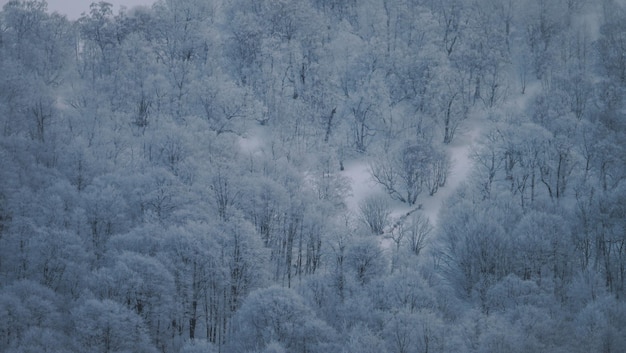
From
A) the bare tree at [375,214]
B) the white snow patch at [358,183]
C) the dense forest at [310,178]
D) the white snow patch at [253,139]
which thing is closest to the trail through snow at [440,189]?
the white snow patch at [358,183]

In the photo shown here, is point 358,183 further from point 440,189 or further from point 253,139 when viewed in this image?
point 253,139

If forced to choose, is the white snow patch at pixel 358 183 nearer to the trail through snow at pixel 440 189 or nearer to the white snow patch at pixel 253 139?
the trail through snow at pixel 440 189

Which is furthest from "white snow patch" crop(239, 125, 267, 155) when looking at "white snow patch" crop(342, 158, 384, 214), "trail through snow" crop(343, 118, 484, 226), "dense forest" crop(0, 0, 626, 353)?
"trail through snow" crop(343, 118, 484, 226)

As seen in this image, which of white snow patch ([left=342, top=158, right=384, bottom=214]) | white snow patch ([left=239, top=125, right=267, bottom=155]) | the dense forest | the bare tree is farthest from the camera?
white snow patch ([left=239, top=125, right=267, bottom=155])

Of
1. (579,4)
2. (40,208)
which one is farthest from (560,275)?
(579,4)

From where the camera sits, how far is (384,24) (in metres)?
105

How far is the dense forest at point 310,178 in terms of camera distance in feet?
169

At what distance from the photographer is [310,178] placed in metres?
75.4

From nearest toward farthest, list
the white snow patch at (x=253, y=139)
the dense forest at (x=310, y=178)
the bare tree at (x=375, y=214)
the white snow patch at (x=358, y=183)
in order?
1. the dense forest at (x=310, y=178)
2. the bare tree at (x=375, y=214)
3. the white snow patch at (x=358, y=183)
4. the white snow patch at (x=253, y=139)

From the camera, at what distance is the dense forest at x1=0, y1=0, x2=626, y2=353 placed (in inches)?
2030

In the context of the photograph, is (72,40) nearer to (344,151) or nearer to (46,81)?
(46,81)

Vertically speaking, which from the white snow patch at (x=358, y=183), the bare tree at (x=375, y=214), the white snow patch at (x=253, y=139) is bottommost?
the bare tree at (x=375, y=214)

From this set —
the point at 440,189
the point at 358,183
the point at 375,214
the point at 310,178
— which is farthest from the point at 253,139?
the point at 440,189

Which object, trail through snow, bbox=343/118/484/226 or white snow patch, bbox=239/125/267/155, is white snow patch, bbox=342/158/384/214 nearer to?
trail through snow, bbox=343/118/484/226
